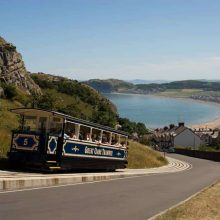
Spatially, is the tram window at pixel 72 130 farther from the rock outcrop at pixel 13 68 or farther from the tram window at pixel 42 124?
the rock outcrop at pixel 13 68

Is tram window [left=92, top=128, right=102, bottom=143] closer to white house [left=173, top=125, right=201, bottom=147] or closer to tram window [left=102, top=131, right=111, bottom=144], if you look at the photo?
tram window [left=102, top=131, right=111, bottom=144]

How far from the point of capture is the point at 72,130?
2395 cm

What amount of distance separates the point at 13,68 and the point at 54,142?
5593 centimetres

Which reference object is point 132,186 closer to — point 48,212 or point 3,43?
point 48,212

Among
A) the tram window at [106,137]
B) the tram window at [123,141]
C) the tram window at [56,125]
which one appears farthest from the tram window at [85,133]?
the tram window at [123,141]

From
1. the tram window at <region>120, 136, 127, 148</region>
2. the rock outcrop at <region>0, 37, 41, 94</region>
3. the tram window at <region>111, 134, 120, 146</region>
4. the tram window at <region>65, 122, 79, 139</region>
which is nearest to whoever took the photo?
the tram window at <region>65, 122, 79, 139</region>

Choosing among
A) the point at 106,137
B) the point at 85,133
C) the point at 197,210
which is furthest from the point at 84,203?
the point at 106,137

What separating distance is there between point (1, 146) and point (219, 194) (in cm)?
1170

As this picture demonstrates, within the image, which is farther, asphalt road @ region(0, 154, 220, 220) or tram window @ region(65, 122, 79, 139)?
tram window @ region(65, 122, 79, 139)

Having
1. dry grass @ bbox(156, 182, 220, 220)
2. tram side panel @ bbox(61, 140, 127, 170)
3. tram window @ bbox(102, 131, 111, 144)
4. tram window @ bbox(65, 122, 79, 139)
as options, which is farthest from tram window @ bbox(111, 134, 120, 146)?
dry grass @ bbox(156, 182, 220, 220)

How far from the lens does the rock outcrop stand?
7344cm

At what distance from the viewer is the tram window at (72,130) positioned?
23.5 metres

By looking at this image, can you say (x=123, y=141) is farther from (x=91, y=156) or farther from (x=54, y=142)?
(x=54, y=142)

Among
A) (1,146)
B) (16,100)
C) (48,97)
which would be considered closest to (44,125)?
(1,146)
